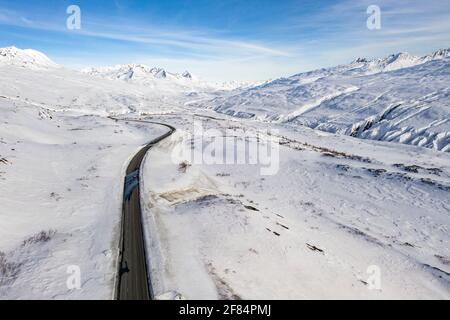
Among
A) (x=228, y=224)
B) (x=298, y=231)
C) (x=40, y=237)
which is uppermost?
(x=228, y=224)

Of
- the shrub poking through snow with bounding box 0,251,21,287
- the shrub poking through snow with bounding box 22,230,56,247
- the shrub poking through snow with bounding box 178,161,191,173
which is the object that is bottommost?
the shrub poking through snow with bounding box 0,251,21,287

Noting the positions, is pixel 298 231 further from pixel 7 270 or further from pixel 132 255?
pixel 7 270

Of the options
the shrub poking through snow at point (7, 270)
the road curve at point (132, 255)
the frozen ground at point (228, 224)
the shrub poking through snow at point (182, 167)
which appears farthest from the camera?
the shrub poking through snow at point (182, 167)

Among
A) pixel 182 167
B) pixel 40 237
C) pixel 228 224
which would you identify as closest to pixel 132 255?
pixel 40 237

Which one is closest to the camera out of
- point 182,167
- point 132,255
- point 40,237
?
point 132,255

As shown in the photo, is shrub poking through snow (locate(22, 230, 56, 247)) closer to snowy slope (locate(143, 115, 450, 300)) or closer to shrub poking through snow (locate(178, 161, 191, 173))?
snowy slope (locate(143, 115, 450, 300))

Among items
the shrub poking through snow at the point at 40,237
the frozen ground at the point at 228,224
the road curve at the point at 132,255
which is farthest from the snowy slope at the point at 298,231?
the shrub poking through snow at the point at 40,237

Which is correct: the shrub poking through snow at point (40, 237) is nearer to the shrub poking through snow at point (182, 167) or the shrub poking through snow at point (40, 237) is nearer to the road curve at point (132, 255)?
the road curve at point (132, 255)

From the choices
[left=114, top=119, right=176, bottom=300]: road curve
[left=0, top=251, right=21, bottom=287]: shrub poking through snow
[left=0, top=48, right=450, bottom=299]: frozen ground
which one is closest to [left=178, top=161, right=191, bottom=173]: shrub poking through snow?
[left=0, top=48, right=450, bottom=299]: frozen ground

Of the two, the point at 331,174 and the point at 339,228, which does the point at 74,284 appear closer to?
the point at 339,228
